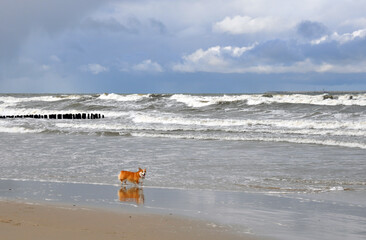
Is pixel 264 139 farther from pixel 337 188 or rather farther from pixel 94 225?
pixel 94 225

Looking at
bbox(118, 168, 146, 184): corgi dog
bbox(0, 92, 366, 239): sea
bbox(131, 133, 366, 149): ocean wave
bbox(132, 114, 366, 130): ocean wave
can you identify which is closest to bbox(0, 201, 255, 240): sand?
bbox(0, 92, 366, 239): sea

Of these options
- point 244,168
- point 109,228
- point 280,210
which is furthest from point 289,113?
point 109,228

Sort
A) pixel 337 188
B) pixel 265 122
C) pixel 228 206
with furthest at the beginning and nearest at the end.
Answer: pixel 265 122 → pixel 337 188 → pixel 228 206

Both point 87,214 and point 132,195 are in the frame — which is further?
point 132,195

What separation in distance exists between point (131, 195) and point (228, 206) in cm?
191

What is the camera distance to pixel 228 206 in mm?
7141

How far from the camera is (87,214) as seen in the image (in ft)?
21.1

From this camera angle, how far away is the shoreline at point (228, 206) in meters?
5.77

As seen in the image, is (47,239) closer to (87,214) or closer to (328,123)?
(87,214)

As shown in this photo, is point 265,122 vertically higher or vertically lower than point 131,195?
higher

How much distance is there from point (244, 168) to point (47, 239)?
6873mm

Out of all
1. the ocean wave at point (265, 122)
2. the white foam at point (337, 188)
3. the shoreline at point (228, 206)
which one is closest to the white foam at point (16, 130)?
the ocean wave at point (265, 122)

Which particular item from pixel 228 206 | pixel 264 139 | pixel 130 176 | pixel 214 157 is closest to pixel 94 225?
pixel 228 206

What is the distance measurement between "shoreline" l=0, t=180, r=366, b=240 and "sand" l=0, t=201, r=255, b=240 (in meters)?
0.14
